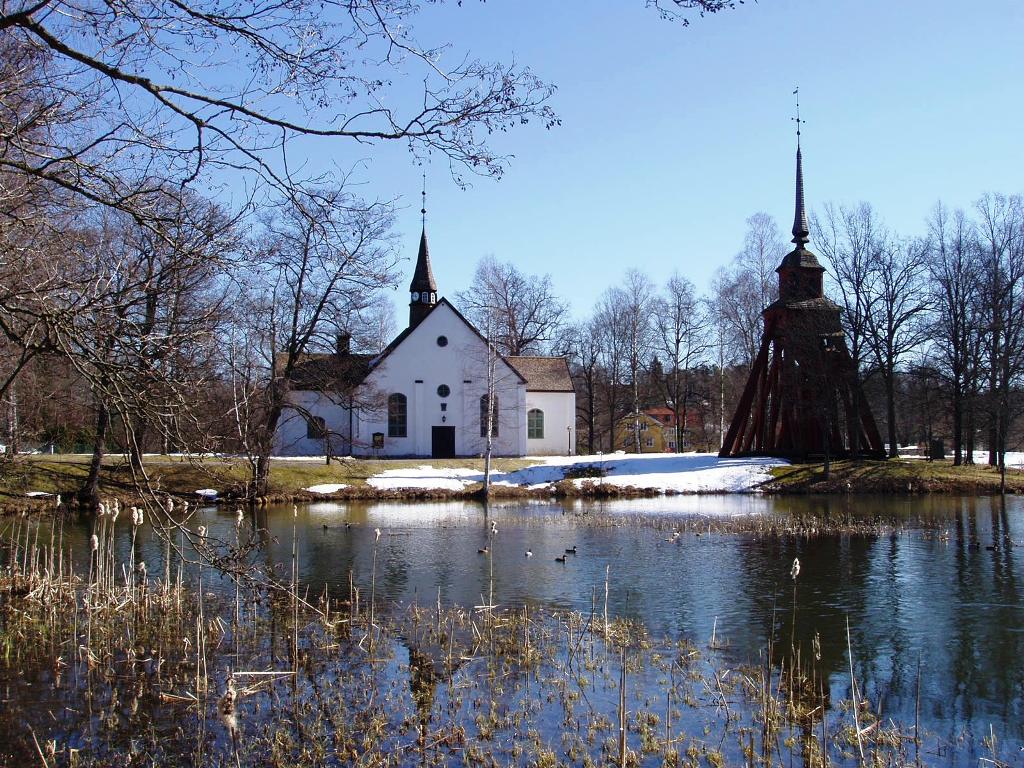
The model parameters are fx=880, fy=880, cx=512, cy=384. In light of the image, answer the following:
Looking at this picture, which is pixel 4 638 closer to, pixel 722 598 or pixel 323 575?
pixel 323 575

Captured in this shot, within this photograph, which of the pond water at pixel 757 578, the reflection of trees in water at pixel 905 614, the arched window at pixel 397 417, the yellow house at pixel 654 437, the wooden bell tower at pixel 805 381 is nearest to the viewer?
the reflection of trees in water at pixel 905 614

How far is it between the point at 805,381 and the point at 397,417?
19454mm

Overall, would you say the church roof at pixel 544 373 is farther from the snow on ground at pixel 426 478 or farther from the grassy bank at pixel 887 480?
the grassy bank at pixel 887 480

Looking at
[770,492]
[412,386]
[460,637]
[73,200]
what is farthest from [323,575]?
[412,386]

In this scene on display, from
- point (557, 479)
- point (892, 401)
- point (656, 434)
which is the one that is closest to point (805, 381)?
point (892, 401)

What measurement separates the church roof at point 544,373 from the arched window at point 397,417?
23.4 ft

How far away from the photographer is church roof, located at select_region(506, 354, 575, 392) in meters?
48.3

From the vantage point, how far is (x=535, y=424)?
48.0m

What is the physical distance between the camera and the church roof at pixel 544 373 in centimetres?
4832

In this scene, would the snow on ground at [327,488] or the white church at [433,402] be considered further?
the white church at [433,402]

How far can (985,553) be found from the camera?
17.8m

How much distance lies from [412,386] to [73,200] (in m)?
36.0

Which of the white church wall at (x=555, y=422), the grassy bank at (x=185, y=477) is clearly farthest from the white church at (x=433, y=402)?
the grassy bank at (x=185, y=477)

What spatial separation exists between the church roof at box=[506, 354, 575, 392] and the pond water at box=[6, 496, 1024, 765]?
2184 cm
